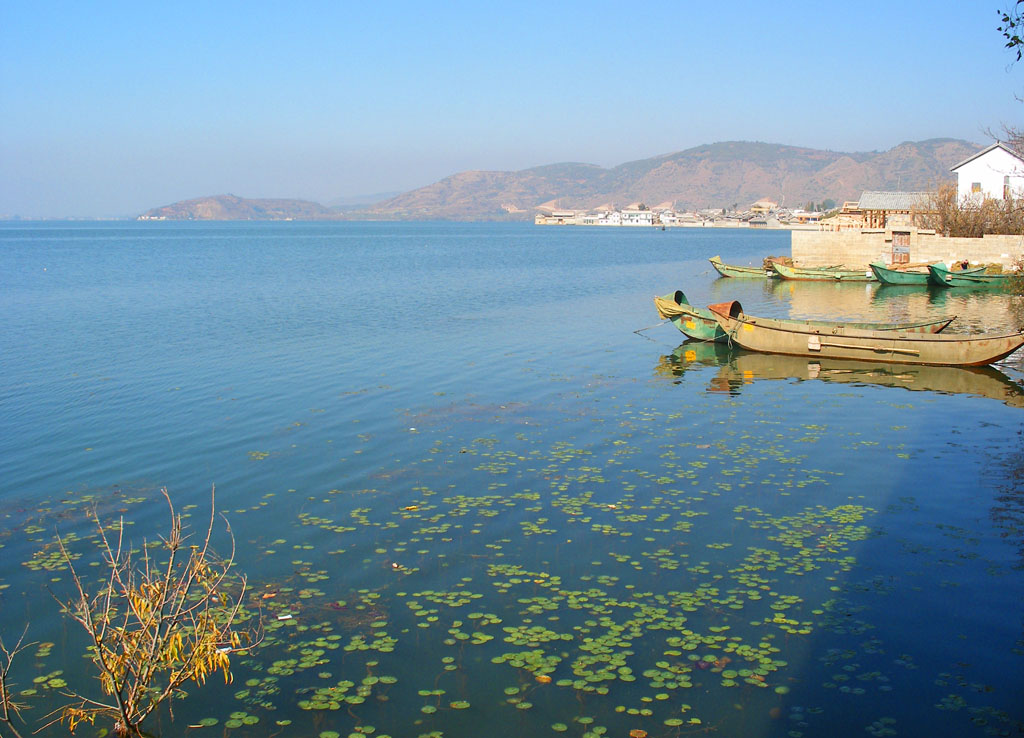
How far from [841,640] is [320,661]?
197 inches

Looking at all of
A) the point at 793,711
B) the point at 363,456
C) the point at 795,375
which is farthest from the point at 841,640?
the point at 795,375

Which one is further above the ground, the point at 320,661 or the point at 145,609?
the point at 145,609

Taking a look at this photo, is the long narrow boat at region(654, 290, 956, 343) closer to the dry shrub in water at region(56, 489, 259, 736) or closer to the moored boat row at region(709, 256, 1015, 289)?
the moored boat row at region(709, 256, 1015, 289)

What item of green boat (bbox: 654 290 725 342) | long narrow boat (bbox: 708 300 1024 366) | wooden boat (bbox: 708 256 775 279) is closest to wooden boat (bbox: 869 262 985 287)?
wooden boat (bbox: 708 256 775 279)

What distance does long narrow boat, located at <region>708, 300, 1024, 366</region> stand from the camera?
68.4 feet

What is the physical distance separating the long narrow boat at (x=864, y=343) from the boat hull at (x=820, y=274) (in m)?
25.0

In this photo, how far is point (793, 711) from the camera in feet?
23.2

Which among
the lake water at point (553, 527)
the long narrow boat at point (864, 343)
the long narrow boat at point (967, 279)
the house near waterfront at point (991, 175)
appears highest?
the house near waterfront at point (991, 175)

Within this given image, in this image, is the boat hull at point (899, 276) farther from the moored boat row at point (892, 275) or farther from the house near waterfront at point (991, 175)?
the house near waterfront at point (991, 175)

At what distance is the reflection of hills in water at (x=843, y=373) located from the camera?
771 inches

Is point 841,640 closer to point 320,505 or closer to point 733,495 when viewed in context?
point 733,495

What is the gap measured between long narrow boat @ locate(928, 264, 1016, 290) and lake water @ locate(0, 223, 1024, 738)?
21.1m

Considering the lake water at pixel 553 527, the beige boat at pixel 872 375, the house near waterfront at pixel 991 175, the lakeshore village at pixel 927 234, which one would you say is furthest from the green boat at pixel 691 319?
the house near waterfront at pixel 991 175

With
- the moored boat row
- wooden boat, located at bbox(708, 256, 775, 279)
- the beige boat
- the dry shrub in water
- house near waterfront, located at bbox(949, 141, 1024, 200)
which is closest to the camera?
the dry shrub in water
